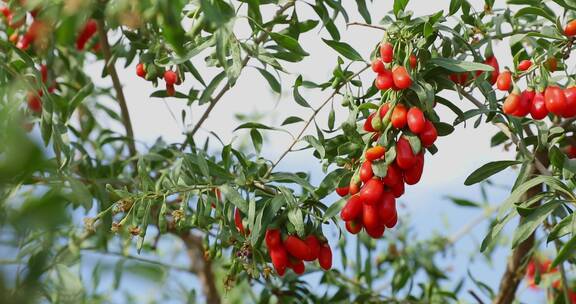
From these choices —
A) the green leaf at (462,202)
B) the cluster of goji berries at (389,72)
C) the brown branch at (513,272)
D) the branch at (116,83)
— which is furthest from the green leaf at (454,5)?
the green leaf at (462,202)

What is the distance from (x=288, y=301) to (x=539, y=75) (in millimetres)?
1161

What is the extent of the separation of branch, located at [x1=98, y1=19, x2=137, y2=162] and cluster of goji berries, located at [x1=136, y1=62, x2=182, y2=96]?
33 cm

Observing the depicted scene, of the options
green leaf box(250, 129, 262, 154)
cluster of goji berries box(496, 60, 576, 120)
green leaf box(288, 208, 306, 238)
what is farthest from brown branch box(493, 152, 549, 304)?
green leaf box(288, 208, 306, 238)

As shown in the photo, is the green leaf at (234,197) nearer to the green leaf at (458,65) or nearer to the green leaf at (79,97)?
the green leaf at (458,65)

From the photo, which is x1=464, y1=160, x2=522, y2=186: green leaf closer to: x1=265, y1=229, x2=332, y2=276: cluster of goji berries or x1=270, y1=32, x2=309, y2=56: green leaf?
x1=265, y1=229, x2=332, y2=276: cluster of goji berries

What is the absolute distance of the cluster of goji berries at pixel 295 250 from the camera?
184cm

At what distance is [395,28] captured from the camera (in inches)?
70.9

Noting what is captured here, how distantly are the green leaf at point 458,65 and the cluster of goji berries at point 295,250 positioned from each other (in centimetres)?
47

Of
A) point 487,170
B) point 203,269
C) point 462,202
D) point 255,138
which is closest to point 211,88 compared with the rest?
point 255,138

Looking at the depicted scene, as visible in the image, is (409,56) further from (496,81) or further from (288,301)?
(288,301)

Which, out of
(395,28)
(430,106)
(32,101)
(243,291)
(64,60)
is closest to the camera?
(430,106)

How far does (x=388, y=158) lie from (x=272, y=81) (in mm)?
655

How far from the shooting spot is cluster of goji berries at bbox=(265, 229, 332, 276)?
184cm

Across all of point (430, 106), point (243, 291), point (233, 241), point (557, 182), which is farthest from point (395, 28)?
point (243, 291)
